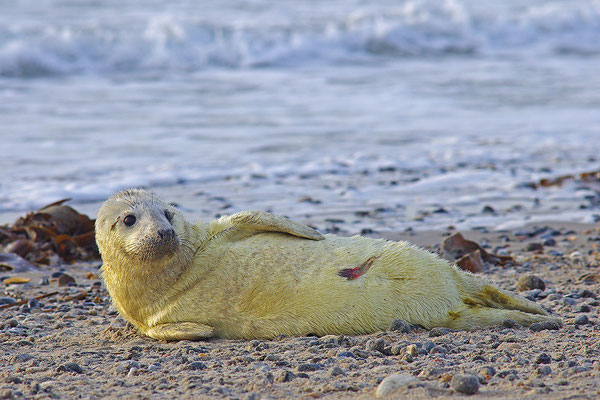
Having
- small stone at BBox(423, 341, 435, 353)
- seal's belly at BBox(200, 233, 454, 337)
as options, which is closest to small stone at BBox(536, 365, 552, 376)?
small stone at BBox(423, 341, 435, 353)

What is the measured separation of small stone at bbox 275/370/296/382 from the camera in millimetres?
3644

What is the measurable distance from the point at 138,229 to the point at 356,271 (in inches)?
47.2

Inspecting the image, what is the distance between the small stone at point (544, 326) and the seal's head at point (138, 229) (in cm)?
196

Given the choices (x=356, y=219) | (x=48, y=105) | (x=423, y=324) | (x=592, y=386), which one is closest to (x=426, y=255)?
(x=423, y=324)

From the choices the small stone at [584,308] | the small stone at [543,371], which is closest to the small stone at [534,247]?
the small stone at [584,308]

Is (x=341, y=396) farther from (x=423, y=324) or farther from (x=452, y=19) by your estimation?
(x=452, y=19)

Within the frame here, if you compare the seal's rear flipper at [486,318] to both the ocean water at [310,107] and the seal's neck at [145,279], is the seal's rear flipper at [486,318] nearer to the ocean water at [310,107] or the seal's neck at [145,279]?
the seal's neck at [145,279]

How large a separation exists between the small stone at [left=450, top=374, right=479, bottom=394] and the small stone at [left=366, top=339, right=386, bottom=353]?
693 millimetres

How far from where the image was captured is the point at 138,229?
448 cm

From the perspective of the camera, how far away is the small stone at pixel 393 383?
3.37 metres

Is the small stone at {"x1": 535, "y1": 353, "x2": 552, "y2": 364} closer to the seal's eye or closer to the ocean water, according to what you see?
the seal's eye

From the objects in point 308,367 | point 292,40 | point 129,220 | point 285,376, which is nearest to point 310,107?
point 292,40

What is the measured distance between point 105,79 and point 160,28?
3.94m

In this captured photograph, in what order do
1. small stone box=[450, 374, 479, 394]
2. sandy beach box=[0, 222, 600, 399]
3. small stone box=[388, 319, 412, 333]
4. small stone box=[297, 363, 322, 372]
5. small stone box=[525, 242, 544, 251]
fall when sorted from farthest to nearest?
small stone box=[525, 242, 544, 251], small stone box=[388, 319, 412, 333], small stone box=[297, 363, 322, 372], sandy beach box=[0, 222, 600, 399], small stone box=[450, 374, 479, 394]
